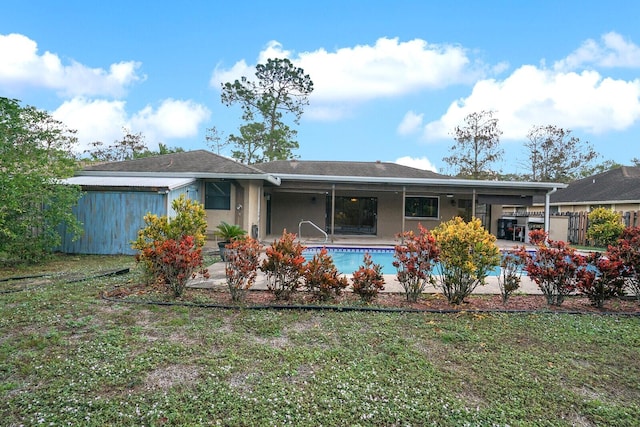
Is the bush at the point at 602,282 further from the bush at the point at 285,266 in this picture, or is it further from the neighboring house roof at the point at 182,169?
the neighboring house roof at the point at 182,169

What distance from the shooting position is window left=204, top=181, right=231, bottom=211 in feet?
44.2

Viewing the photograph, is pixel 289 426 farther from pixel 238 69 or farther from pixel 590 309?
pixel 238 69

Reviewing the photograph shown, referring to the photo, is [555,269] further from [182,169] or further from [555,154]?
[555,154]

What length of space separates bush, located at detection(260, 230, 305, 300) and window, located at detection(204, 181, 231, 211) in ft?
28.2

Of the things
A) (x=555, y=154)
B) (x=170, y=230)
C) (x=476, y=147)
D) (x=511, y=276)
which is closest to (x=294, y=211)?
(x=170, y=230)

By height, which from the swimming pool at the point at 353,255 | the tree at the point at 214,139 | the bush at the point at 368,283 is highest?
the tree at the point at 214,139

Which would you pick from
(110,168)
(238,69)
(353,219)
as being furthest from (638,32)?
(238,69)

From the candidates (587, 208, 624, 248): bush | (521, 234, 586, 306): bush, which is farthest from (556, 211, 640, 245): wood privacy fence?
(521, 234, 586, 306): bush

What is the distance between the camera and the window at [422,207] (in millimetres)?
17750

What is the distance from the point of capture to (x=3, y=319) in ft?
13.8

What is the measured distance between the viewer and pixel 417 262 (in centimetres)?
528

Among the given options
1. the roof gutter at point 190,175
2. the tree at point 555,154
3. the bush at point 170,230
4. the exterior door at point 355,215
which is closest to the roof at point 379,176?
the exterior door at point 355,215

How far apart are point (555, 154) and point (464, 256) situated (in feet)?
105

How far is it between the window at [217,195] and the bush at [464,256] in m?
9.72
